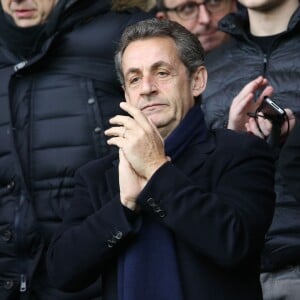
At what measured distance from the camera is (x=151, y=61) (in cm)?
398

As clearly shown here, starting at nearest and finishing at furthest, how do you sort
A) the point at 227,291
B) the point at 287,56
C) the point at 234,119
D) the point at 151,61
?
the point at 227,291, the point at 151,61, the point at 234,119, the point at 287,56

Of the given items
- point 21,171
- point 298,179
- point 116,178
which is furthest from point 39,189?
point 298,179

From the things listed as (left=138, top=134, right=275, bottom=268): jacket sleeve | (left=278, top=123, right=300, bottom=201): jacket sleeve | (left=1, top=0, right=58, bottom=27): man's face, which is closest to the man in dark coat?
(left=138, top=134, right=275, bottom=268): jacket sleeve

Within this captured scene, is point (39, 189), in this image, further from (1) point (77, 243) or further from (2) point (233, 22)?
(2) point (233, 22)

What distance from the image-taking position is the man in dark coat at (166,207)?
3.62m

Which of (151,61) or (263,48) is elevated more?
(151,61)

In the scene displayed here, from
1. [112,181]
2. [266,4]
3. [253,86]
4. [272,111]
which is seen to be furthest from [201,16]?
[112,181]

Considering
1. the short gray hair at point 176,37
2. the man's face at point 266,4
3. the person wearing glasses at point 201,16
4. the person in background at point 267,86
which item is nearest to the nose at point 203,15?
the person wearing glasses at point 201,16

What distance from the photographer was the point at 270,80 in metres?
4.70

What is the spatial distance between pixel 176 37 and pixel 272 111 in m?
0.51

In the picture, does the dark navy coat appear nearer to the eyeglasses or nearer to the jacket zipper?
the jacket zipper

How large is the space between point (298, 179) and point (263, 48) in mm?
1026

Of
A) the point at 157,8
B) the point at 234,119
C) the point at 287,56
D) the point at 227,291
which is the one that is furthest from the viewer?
the point at 157,8

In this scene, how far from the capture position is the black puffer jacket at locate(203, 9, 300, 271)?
4422 millimetres
